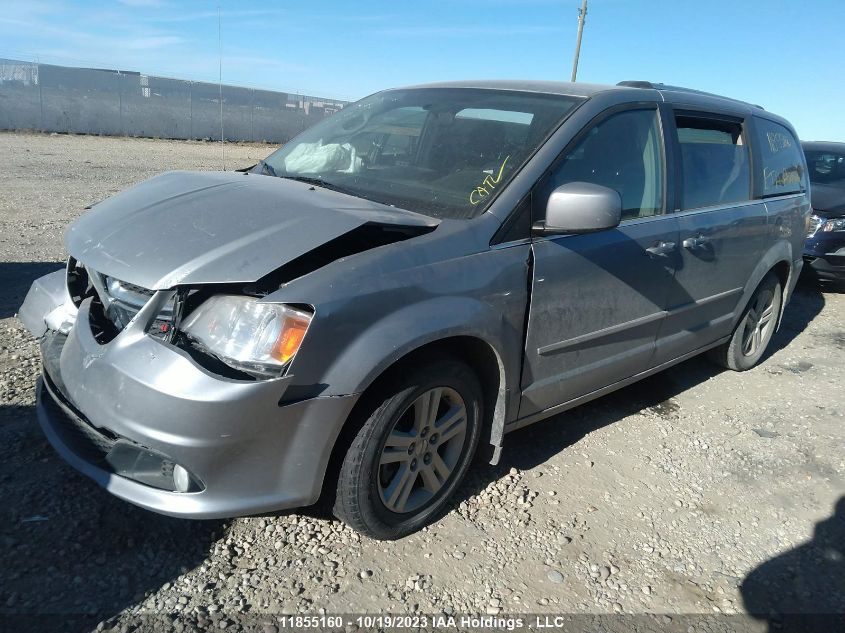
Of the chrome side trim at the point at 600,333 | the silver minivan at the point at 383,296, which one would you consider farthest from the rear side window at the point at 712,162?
Result: the chrome side trim at the point at 600,333

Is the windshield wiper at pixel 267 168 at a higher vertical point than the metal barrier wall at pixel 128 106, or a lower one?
lower

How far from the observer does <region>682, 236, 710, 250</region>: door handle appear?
3.60m

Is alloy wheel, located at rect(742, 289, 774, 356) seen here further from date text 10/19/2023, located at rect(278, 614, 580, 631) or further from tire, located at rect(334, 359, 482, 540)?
date text 10/19/2023, located at rect(278, 614, 580, 631)

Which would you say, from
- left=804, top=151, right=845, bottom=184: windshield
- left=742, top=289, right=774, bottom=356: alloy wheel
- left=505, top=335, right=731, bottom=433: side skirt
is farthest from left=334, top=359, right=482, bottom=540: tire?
left=804, top=151, right=845, bottom=184: windshield

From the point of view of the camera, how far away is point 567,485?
10.6 ft

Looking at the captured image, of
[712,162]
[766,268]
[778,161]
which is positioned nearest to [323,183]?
[712,162]

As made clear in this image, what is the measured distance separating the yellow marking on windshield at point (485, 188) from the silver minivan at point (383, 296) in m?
0.02

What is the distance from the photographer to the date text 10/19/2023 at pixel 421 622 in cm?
221

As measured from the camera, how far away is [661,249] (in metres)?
3.42

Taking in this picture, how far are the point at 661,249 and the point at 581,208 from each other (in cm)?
98

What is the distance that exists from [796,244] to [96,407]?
16.1 feet

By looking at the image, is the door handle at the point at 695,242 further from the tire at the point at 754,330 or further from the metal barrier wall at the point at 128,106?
the metal barrier wall at the point at 128,106

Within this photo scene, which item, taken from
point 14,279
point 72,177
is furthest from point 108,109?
point 14,279

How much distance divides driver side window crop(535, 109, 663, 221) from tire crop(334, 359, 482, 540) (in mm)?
876
